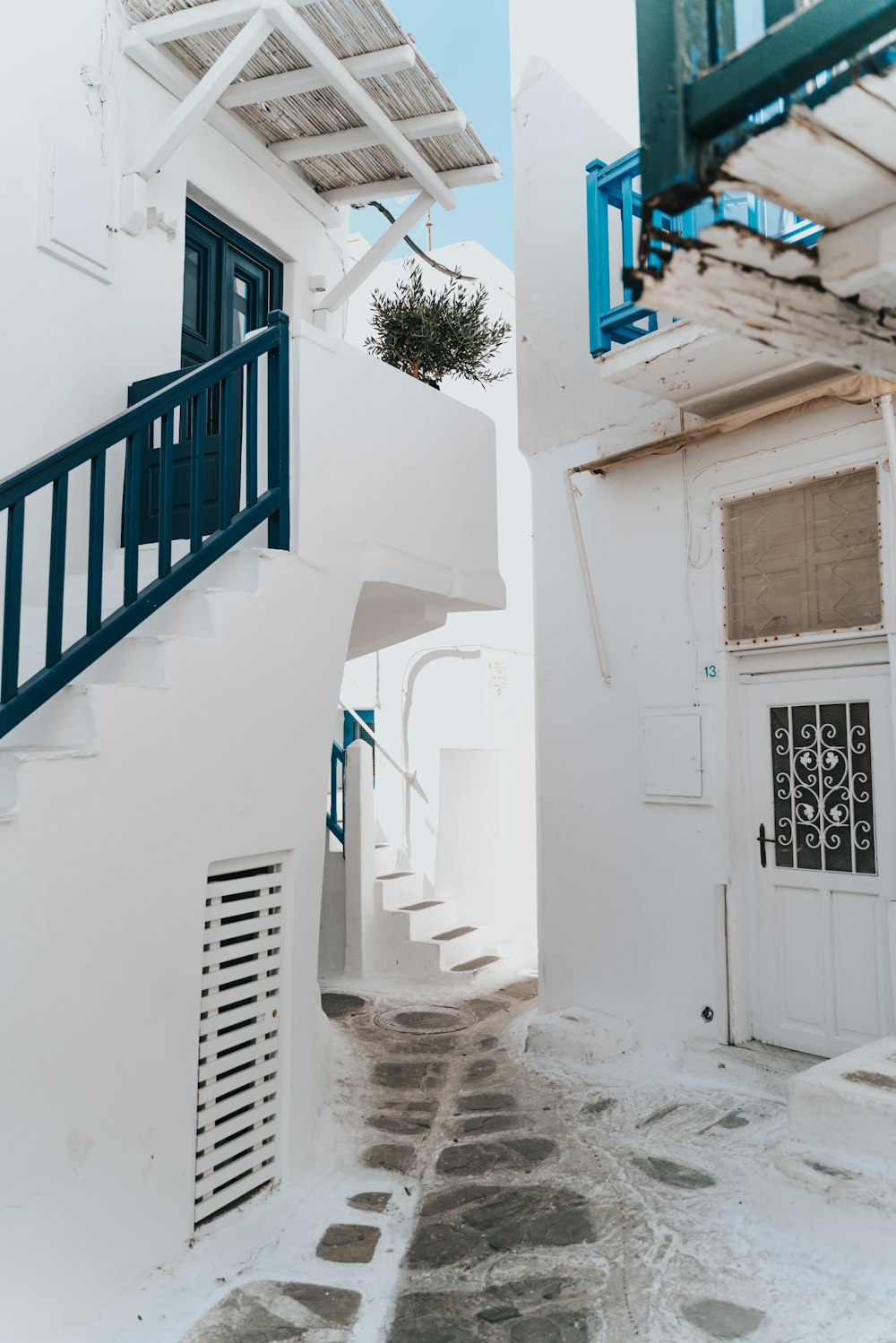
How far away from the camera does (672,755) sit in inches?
239

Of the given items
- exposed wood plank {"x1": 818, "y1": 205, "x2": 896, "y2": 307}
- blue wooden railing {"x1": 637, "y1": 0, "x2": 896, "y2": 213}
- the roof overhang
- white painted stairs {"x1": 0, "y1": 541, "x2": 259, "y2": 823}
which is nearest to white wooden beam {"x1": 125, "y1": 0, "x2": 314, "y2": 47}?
the roof overhang

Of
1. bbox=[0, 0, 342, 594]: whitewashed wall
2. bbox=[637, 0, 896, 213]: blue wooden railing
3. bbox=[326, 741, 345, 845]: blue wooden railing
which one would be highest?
bbox=[0, 0, 342, 594]: whitewashed wall

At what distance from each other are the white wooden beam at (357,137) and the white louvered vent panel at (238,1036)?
468cm

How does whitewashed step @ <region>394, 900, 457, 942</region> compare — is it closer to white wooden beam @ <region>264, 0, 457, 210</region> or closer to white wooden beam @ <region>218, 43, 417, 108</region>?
white wooden beam @ <region>264, 0, 457, 210</region>

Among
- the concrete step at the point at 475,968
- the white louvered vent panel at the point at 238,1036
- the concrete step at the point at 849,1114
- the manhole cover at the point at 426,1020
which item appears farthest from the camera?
the concrete step at the point at 475,968

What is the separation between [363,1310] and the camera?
3.45 m

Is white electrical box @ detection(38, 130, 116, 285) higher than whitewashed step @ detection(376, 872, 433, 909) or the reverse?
higher

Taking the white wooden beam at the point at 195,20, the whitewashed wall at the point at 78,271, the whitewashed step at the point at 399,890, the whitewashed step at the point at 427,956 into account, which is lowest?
the whitewashed step at the point at 427,956

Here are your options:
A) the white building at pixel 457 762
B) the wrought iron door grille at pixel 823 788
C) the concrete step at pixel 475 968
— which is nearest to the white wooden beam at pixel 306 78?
the white building at pixel 457 762

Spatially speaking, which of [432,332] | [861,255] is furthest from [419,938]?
[861,255]

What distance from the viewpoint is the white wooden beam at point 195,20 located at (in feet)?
16.7

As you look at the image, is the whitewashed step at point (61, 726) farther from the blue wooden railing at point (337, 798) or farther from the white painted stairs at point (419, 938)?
the white painted stairs at point (419, 938)

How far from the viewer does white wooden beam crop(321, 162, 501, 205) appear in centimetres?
675

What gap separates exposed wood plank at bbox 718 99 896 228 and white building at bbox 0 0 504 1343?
8.37 ft
